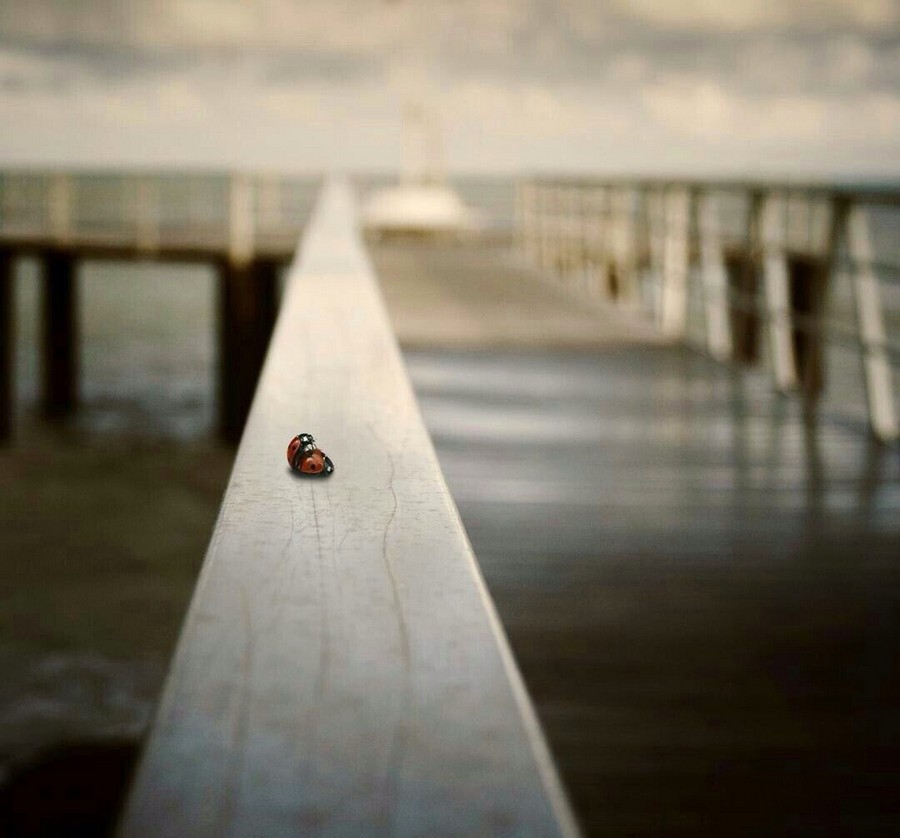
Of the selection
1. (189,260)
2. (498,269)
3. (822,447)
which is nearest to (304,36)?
(189,260)

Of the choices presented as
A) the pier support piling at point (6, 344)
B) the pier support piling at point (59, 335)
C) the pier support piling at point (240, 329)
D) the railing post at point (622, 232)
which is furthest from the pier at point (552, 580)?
the pier support piling at point (59, 335)

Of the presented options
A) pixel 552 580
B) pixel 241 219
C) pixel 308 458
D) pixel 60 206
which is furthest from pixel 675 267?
pixel 60 206

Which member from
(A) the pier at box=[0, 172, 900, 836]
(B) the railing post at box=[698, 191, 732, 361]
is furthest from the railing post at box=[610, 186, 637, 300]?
(B) the railing post at box=[698, 191, 732, 361]

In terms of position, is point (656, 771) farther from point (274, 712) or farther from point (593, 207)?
point (593, 207)

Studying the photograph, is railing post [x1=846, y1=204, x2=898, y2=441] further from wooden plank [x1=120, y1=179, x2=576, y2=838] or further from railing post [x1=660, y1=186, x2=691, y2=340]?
wooden plank [x1=120, y1=179, x2=576, y2=838]

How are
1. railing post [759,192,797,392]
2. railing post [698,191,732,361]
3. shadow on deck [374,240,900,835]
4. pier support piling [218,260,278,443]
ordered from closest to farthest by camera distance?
shadow on deck [374,240,900,835]
railing post [759,192,797,392]
railing post [698,191,732,361]
pier support piling [218,260,278,443]

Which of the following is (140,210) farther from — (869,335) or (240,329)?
(869,335)
